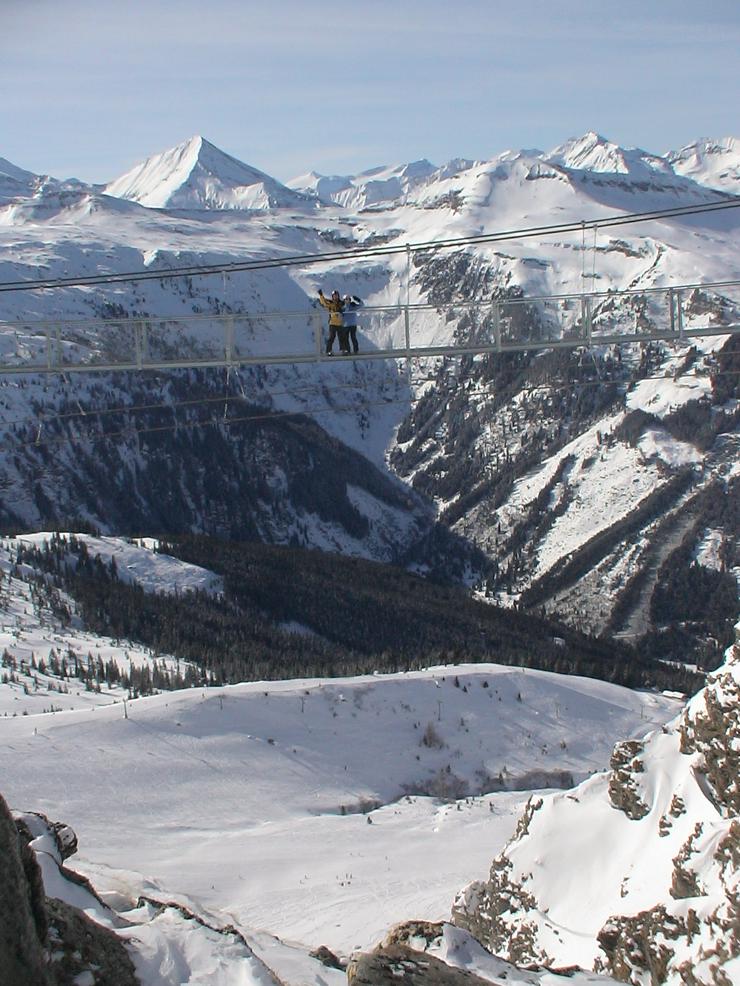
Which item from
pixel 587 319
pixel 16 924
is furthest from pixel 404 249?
pixel 16 924

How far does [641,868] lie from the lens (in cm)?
2633

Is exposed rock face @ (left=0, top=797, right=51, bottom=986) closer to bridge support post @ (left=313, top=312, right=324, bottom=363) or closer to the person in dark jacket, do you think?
bridge support post @ (left=313, top=312, right=324, bottom=363)

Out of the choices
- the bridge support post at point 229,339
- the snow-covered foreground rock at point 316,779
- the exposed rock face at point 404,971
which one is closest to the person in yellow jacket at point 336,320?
the bridge support post at point 229,339

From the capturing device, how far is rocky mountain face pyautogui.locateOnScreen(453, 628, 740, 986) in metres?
21.7

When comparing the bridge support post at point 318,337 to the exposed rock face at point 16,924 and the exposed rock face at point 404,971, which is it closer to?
the exposed rock face at point 404,971

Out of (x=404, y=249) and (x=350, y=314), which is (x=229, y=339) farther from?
(x=404, y=249)

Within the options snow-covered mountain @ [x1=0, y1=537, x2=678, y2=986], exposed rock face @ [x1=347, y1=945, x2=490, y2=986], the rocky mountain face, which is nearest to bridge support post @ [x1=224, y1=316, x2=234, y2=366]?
snow-covered mountain @ [x1=0, y1=537, x2=678, y2=986]

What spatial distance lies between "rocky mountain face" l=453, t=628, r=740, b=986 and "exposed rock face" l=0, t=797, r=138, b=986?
11.8 metres

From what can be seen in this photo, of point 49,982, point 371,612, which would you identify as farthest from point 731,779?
point 371,612

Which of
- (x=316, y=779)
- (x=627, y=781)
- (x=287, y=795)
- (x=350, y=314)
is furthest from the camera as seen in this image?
(x=316, y=779)

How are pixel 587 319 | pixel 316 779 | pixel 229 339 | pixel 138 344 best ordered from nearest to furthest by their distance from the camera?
pixel 138 344, pixel 229 339, pixel 587 319, pixel 316 779

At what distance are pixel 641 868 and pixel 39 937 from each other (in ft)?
57.6

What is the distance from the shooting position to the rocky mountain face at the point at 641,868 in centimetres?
2166

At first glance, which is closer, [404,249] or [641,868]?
[641,868]
